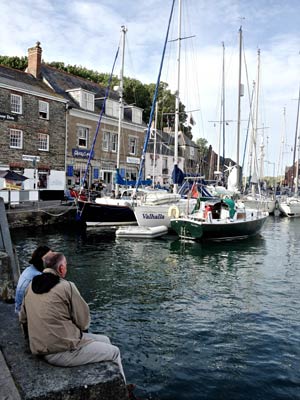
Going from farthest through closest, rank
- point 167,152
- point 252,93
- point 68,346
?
point 167,152 → point 252,93 → point 68,346

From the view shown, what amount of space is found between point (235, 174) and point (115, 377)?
1094 inches

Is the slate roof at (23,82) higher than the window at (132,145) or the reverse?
higher

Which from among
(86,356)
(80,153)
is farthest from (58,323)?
(80,153)

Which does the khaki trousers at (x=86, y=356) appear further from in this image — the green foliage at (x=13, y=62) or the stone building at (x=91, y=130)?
the green foliage at (x=13, y=62)

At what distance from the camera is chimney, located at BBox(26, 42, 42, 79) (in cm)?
3403

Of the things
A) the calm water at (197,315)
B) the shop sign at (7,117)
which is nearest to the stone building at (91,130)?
the shop sign at (7,117)

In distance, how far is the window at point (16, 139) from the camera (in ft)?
97.9

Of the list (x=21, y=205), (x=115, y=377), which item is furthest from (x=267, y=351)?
(x=21, y=205)

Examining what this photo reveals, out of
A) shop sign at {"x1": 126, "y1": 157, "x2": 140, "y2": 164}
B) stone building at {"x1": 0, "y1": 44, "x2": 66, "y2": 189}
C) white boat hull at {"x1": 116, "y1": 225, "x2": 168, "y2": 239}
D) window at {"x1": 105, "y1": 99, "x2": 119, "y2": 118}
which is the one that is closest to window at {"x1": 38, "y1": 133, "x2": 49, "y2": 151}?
stone building at {"x1": 0, "y1": 44, "x2": 66, "y2": 189}

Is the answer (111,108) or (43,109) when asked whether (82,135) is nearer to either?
(43,109)

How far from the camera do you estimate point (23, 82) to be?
31.4m

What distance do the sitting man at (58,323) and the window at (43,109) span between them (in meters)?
30.3

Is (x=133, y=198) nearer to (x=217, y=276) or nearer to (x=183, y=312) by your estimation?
(x=217, y=276)

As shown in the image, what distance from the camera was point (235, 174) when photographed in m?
30.3
